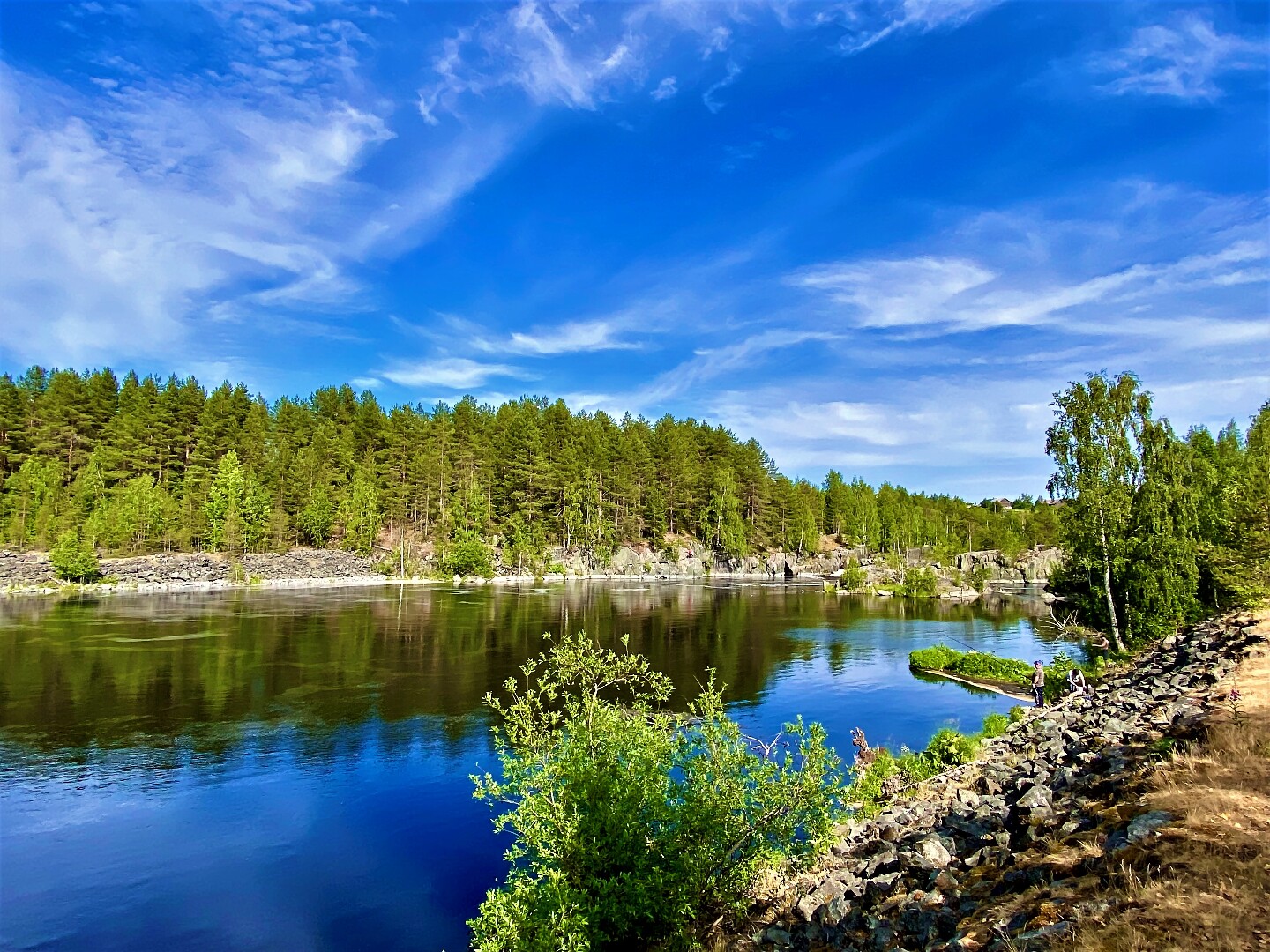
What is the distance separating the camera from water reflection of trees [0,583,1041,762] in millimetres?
32312

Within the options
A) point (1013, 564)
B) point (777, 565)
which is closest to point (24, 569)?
point (777, 565)

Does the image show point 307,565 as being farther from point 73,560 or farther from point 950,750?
point 950,750

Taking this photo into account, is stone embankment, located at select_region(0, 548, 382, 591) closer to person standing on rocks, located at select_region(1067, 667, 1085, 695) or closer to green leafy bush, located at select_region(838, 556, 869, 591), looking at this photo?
green leafy bush, located at select_region(838, 556, 869, 591)

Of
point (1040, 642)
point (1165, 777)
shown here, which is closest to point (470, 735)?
point (1165, 777)

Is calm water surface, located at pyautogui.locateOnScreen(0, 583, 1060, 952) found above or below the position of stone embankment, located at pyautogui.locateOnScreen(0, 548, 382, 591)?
below

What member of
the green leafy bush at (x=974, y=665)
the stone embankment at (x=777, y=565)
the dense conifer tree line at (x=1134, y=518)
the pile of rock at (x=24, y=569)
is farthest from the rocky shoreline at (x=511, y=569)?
the dense conifer tree line at (x=1134, y=518)

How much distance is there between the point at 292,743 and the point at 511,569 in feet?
308

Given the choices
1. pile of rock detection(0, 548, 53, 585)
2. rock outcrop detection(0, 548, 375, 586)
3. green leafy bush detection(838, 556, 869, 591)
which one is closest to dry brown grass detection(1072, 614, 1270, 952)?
rock outcrop detection(0, 548, 375, 586)

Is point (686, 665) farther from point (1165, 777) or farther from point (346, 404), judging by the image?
point (346, 404)

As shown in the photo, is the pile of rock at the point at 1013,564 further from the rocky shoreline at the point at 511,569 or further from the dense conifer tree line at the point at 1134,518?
the dense conifer tree line at the point at 1134,518

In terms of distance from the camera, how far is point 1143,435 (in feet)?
121

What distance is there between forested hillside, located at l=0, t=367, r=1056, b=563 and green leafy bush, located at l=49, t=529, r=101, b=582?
4256mm

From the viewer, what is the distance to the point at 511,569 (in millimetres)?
123750

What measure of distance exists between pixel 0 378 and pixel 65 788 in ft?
405
